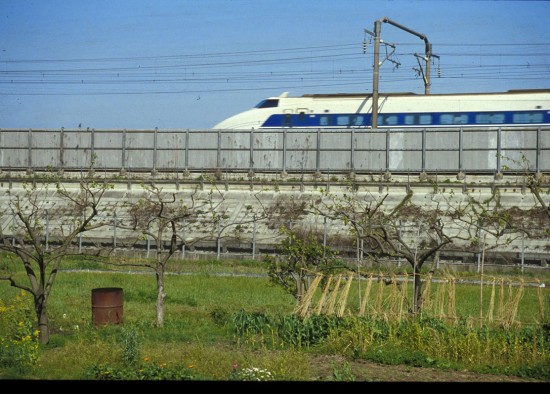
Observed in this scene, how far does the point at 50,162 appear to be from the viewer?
45.6m

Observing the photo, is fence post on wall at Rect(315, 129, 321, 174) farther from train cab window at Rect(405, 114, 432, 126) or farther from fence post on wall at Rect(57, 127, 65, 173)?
fence post on wall at Rect(57, 127, 65, 173)

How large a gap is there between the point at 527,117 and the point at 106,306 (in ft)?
107

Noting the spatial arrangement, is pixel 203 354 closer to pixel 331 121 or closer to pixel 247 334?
pixel 247 334

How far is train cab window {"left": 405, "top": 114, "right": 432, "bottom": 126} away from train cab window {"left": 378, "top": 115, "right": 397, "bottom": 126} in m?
0.74

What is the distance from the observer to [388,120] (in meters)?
46.4

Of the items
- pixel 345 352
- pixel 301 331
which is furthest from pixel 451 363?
pixel 301 331

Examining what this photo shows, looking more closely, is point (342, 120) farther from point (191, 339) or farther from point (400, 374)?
point (400, 374)

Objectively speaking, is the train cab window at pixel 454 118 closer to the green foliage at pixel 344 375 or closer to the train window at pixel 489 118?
the train window at pixel 489 118

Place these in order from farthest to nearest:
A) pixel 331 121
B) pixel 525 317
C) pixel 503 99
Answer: pixel 331 121 < pixel 503 99 < pixel 525 317

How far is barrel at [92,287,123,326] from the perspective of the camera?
56.1 ft

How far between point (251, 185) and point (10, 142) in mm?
15325

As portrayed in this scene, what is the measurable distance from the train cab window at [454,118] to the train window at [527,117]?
8.71 feet

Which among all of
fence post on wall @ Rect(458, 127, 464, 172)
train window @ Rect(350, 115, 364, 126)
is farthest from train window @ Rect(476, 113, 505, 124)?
train window @ Rect(350, 115, 364, 126)

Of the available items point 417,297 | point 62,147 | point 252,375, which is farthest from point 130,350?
point 62,147
